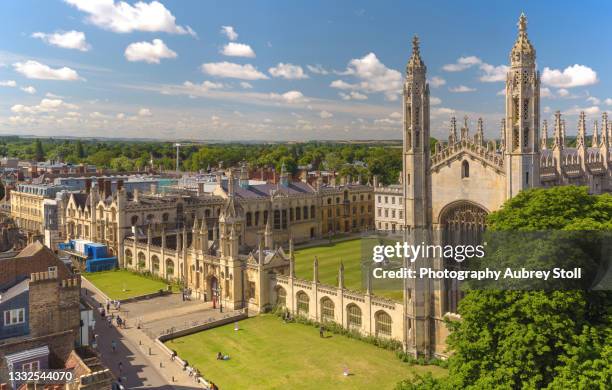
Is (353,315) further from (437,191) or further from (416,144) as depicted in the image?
(416,144)

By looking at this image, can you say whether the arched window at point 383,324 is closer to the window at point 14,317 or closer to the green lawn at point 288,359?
the green lawn at point 288,359

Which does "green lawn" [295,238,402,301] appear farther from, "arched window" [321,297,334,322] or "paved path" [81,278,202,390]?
"paved path" [81,278,202,390]

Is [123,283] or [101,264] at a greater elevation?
[101,264]

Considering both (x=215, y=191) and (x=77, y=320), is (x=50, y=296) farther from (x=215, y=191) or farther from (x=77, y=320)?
(x=215, y=191)

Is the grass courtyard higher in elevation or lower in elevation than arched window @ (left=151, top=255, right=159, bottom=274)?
lower

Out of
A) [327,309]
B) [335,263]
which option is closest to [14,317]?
[327,309]

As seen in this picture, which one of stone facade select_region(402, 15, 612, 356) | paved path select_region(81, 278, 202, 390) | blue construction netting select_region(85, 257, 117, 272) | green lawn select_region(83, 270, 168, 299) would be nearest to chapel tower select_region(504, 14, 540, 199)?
stone facade select_region(402, 15, 612, 356)
